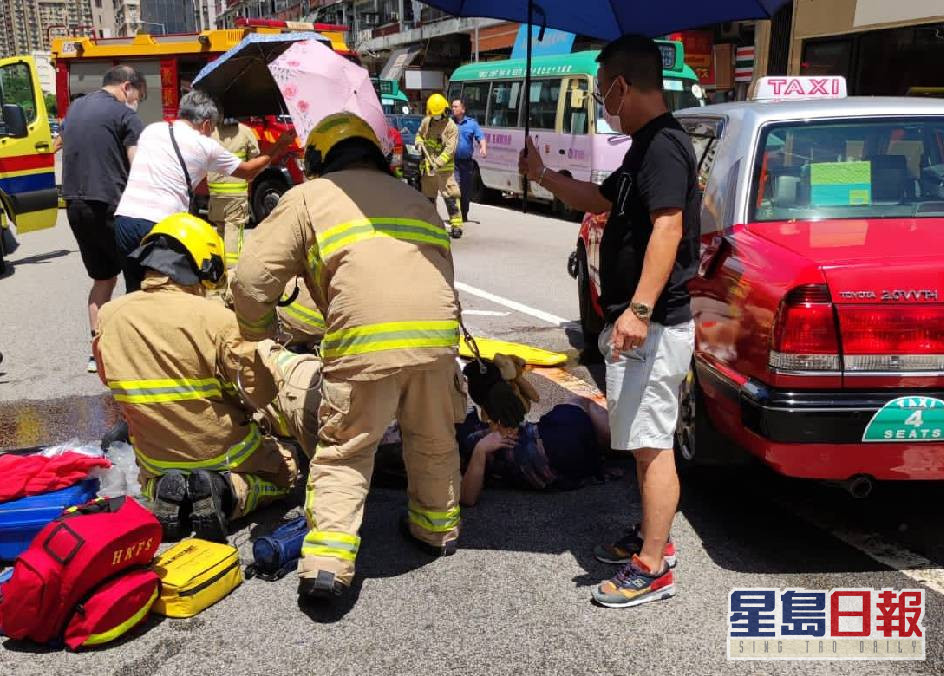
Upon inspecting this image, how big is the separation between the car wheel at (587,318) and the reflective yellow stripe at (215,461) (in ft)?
9.94

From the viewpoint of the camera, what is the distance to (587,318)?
633 cm

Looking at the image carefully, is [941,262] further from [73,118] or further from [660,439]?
[73,118]

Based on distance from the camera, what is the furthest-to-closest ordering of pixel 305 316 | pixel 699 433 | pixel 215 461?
pixel 305 316 → pixel 699 433 → pixel 215 461

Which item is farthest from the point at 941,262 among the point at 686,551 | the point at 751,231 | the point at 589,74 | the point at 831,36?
the point at 831,36

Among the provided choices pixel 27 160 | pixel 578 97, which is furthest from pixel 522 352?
pixel 578 97

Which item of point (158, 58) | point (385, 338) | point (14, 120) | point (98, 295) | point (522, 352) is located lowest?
point (522, 352)

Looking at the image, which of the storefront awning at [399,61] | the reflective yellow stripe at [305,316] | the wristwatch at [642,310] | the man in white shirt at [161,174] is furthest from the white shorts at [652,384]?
the storefront awning at [399,61]

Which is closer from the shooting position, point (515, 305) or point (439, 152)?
point (515, 305)

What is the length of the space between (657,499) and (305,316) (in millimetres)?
2277

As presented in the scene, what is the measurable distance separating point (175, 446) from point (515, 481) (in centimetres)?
153

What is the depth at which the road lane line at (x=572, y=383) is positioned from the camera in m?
5.54

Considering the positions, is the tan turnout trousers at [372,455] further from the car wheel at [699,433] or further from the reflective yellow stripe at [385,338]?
the car wheel at [699,433]

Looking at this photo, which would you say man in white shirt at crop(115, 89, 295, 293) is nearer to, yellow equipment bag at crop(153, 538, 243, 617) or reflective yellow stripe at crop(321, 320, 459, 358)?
reflective yellow stripe at crop(321, 320, 459, 358)

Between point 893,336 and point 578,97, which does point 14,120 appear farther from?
point 893,336
